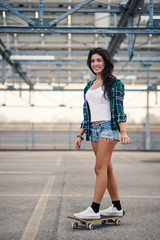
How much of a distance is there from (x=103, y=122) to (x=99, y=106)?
0.59 ft

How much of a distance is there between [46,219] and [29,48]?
14.7 meters

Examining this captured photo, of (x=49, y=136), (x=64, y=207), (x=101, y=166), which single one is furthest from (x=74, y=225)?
(x=49, y=136)

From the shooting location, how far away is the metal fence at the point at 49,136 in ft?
85.3

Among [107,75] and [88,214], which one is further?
[107,75]

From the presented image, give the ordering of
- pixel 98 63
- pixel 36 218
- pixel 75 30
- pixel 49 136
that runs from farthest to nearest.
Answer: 1. pixel 49 136
2. pixel 75 30
3. pixel 36 218
4. pixel 98 63

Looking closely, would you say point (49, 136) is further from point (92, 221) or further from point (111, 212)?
point (92, 221)

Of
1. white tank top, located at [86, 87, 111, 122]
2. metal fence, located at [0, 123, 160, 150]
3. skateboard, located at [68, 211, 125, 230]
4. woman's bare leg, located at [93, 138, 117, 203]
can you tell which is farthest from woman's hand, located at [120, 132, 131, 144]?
metal fence, located at [0, 123, 160, 150]

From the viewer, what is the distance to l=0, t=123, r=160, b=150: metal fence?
26000 mm

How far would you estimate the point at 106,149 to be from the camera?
3.87 m

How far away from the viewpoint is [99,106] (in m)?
3.96

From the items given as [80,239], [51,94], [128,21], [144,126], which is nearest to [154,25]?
[128,21]

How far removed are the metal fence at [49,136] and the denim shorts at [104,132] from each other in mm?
21938

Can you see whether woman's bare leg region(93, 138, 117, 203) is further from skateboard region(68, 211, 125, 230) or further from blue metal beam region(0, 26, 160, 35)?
blue metal beam region(0, 26, 160, 35)

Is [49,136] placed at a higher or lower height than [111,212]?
lower
